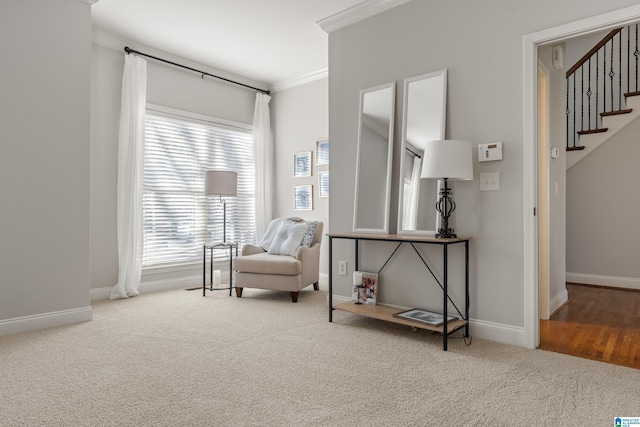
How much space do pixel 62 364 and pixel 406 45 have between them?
3379mm

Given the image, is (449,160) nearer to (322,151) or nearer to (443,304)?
(443,304)

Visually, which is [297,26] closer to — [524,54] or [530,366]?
[524,54]

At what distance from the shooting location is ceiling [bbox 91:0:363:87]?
366 cm

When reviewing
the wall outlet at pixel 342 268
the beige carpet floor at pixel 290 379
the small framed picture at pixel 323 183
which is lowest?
the beige carpet floor at pixel 290 379

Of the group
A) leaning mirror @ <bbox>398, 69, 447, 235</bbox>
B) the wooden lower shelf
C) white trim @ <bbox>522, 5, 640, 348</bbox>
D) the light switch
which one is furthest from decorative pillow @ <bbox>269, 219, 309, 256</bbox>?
white trim @ <bbox>522, 5, 640, 348</bbox>

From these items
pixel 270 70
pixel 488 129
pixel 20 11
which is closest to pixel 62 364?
pixel 20 11

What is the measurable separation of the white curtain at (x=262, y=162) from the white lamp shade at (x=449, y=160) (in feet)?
10.7

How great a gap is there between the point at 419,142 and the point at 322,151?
219 cm

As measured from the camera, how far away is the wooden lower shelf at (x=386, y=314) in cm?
275

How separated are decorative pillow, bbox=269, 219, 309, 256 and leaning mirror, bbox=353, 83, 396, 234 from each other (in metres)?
1.08

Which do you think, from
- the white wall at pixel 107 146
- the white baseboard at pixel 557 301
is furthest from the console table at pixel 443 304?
the white wall at pixel 107 146

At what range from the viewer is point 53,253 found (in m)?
3.25

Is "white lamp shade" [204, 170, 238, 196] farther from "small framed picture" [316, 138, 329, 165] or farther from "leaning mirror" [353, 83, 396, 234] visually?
"leaning mirror" [353, 83, 396, 234]

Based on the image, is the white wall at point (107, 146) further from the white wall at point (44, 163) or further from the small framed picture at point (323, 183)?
the small framed picture at point (323, 183)
